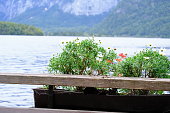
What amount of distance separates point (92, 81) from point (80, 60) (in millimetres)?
1366

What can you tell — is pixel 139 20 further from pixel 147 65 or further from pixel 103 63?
pixel 147 65

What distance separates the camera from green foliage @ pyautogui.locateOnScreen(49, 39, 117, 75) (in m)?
5.30

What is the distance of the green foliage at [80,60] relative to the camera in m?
5.30

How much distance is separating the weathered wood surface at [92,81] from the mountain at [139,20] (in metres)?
98.2

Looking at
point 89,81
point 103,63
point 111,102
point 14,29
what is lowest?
point 111,102

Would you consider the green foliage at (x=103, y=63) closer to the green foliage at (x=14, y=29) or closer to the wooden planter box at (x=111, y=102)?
the wooden planter box at (x=111, y=102)

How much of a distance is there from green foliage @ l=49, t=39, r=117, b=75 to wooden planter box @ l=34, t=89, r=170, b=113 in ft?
1.36

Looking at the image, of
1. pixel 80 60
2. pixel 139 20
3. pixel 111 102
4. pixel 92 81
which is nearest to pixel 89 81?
pixel 92 81

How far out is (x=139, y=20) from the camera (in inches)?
4897

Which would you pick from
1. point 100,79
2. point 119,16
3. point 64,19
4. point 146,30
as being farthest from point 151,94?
point 64,19

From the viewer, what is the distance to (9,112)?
3871mm

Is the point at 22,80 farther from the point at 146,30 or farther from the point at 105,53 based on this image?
the point at 146,30

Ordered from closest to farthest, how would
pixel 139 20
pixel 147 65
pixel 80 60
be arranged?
pixel 147 65 < pixel 80 60 < pixel 139 20

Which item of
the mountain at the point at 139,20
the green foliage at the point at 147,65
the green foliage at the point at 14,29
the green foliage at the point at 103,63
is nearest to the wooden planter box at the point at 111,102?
the green foliage at the point at 103,63
